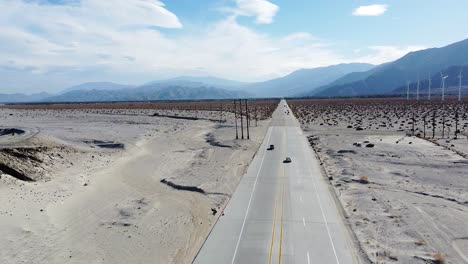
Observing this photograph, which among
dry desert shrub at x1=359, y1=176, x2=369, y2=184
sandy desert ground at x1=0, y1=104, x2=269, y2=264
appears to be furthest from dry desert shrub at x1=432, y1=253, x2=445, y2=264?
dry desert shrub at x1=359, y1=176, x2=369, y2=184

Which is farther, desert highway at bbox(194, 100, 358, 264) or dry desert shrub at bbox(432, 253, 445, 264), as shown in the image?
desert highway at bbox(194, 100, 358, 264)

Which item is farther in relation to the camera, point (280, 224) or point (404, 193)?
point (404, 193)

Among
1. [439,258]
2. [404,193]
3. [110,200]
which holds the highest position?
[110,200]

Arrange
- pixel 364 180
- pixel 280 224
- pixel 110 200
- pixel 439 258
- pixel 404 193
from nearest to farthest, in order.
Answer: pixel 439 258
pixel 280 224
pixel 110 200
pixel 404 193
pixel 364 180

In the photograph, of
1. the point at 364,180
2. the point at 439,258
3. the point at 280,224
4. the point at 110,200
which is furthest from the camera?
the point at 364,180

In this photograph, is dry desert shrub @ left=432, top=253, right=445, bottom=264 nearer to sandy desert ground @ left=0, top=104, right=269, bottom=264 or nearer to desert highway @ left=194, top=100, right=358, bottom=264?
desert highway @ left=194, top=100, right=358, bottom=264

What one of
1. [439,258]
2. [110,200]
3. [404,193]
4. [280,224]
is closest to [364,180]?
[404,193]

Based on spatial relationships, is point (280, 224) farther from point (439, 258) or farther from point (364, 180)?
point (364, 180)
